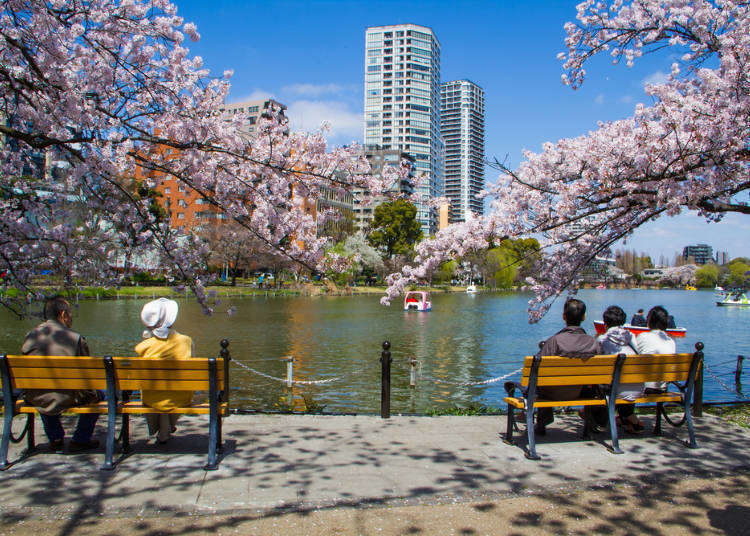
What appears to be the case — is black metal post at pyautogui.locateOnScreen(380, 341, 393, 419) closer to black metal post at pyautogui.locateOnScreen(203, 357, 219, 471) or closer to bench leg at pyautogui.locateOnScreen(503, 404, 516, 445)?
bench leg at pyautogui.locateOnScreen(503, 404, 516, 445)

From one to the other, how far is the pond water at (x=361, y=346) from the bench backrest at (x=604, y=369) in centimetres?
331

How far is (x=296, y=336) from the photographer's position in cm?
2462

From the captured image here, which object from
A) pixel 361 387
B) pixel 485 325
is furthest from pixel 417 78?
pixel 361 387

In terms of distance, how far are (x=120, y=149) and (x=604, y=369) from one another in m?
6.06

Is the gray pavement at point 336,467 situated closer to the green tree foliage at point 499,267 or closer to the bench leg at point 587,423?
the bench leg at point 587,423

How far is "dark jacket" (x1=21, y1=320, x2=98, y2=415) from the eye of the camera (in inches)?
201

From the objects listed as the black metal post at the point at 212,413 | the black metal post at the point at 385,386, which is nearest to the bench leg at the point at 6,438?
the black metal post at the point at 212,413

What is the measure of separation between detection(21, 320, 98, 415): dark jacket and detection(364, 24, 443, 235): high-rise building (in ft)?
493

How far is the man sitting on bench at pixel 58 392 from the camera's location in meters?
5.12

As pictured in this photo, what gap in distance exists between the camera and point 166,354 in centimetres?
539

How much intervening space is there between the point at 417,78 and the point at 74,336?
531ft

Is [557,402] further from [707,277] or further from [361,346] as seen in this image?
[707,277]

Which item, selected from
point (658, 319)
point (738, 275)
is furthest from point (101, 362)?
point (738, 275)

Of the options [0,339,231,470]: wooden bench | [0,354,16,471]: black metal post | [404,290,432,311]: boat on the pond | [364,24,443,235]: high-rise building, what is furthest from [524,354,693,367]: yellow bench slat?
[364,24,443,235]: high-rise building
